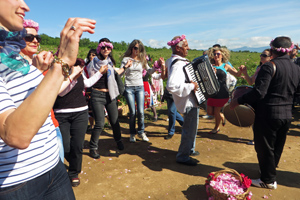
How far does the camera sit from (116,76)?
458 cm

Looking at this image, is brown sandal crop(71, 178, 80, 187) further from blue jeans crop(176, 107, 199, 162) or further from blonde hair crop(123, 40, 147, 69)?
blonde hair crop(123, 40, 147, 69)

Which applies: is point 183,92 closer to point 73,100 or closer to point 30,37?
point 73,100

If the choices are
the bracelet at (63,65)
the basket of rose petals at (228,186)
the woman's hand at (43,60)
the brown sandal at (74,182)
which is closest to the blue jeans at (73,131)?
the brown sandal at (74,182)

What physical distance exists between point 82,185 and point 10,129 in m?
3.06

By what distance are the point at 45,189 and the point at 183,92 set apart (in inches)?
109

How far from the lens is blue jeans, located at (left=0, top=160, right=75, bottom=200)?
1.25 meters

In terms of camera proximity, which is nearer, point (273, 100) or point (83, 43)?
point (273, 100)

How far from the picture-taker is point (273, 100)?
315 cm

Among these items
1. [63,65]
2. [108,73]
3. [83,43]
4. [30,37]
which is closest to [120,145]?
[108,73]

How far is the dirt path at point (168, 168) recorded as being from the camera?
3379 millimetres

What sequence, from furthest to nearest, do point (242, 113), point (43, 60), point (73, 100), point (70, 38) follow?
point (242, 113)
point (73, 100)
point (43, 60)
point (70, 38)

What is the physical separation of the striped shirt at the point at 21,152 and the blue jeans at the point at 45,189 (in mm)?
34

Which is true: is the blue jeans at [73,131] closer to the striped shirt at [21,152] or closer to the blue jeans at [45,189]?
the blue jeans at [45,189]

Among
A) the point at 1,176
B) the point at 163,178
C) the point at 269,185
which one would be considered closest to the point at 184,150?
the point at 163,178
